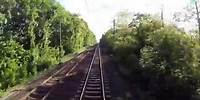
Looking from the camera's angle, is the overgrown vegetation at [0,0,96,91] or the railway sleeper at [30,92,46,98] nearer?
the railway sleeper at [30,92,46,98]

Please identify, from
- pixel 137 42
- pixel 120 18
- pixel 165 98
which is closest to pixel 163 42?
pixel 165 98

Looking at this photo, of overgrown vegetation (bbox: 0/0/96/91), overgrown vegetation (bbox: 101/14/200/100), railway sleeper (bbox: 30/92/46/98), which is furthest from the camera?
overgrown vegetation (bbox: 0/0/96/91)

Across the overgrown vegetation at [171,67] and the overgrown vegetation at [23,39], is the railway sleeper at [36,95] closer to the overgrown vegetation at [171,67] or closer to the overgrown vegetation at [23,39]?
the overgrown vegetation at [171,67]

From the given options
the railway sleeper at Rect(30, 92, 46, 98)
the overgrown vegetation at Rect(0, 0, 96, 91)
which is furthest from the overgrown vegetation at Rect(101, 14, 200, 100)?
the overgrown vegetation at Rect(0, 0, 96, 91)

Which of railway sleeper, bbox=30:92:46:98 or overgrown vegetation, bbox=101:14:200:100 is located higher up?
overgrown vegetation, bbox=101:14:200:100

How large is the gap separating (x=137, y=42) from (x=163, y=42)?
36.8 ft

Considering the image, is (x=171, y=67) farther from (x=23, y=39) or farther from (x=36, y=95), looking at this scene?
(x=23, y=39)

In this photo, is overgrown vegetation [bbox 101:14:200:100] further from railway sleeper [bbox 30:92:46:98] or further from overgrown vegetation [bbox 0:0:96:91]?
overgrown vegetation [bbox 0:0:96:91]

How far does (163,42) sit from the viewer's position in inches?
804

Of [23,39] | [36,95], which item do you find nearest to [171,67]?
[36,95]

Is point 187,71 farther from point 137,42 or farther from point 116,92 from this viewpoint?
point 137,42

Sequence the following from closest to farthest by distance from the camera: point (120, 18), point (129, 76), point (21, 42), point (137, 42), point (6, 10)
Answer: point (129, 76) < point (137, 42) < point (6, 10) < point (21, 42) < point (120, 18)

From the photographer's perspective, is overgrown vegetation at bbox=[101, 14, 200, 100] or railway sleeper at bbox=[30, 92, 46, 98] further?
railway sleeper at bbox=[30, 92, 46, 98]

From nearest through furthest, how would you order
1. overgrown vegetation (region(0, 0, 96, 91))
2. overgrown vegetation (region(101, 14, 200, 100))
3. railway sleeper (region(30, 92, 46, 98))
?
overgrown vegetation (region(101, 14, 200, 100)) → railway sleeper (region(30, 92, 46, 98)) → overgrown vegetation (region(0, 0, 96, 91))
